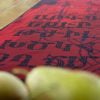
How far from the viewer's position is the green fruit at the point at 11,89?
253 mm

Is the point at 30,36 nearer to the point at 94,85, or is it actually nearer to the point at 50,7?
the point at 50,7

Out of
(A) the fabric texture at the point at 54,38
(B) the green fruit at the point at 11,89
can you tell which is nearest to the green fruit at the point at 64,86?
(B) the green fruit at the point at 11,89

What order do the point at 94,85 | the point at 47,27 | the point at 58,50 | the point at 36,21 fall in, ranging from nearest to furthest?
the point at 94,85 → the point at 58,50 → the point at 47,27 → the point at 36,21

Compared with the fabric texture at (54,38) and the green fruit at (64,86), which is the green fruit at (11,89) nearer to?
the green fruit at (64,86)

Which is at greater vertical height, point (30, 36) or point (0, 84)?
point (0, 84)

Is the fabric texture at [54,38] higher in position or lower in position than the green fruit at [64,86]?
lower

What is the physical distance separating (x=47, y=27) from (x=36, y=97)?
2025 mm

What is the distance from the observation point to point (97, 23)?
2285 mm

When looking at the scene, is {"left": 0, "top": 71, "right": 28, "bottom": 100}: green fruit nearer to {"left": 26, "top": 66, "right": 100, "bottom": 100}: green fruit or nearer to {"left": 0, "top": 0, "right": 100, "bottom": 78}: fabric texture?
{"left": 26, "top": 66, "right": 100, "bottom": 100}: green fruit

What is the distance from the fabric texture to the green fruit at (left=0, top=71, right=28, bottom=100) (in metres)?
1.05

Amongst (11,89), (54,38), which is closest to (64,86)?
(11,89)

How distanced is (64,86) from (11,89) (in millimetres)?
52

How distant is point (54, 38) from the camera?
1.99m

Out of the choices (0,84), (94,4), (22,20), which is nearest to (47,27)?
(22,20)
